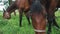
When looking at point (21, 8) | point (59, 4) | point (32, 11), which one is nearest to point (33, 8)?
point (32, 11)

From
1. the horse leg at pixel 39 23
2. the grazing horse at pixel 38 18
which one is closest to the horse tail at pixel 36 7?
the grazing horse at pixel 38 18

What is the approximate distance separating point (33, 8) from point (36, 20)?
0.26 metres

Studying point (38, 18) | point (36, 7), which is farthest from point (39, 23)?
point (36, 7)

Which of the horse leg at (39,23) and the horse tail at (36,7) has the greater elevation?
the horse tail at (36,7)

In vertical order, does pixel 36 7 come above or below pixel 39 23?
above

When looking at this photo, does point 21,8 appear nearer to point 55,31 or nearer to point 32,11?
point 55,31

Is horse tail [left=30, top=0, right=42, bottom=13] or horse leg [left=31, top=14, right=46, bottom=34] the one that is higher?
horse tail [left=30, top=0, right=42, bottom=13]

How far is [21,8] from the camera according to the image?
984cm

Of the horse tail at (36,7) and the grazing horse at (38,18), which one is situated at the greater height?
the horse tail at (36,7)

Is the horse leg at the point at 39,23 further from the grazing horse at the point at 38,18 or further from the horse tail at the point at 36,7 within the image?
the horse tail at the point at 36,7

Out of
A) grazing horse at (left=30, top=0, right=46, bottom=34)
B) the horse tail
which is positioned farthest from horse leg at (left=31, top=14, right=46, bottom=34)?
the horse tail

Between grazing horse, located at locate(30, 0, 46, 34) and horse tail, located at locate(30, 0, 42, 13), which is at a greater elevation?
horse tail, located at locate(30, 0, 42, 13)

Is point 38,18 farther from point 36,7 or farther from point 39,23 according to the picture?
point 36,7

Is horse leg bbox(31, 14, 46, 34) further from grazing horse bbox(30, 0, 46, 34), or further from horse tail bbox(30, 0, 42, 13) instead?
horse tail bbox(30, 0, 42, 13)
